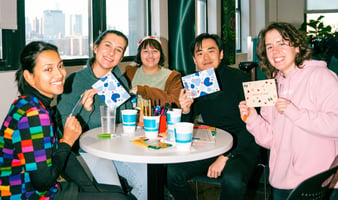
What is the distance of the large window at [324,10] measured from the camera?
33.1ft

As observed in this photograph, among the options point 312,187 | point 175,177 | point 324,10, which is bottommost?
point 175,177

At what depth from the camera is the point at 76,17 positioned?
11.0 ft

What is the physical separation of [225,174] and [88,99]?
881 millimetres

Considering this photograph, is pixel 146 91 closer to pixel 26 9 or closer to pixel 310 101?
pixel 26 9

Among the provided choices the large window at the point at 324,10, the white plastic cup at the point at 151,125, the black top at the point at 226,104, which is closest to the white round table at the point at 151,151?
the white plastic cup at the point at 151,125

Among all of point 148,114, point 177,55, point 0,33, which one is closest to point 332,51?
point 177,55

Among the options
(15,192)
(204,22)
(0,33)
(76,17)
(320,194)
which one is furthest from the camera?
(204,22)

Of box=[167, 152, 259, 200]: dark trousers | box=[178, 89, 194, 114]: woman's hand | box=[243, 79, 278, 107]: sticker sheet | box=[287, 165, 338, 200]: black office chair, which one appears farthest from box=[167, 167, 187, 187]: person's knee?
box=[287, 165, 338, 200]: black office chair

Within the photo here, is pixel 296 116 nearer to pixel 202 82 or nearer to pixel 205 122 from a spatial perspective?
pixel 202 82

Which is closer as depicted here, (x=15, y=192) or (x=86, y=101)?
(x=15, y=192)

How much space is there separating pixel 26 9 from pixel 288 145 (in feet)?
7.07

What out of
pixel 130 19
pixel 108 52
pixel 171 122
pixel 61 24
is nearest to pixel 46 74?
pixel 171 122

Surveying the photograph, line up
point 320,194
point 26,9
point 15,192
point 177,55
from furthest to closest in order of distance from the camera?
point 177,55 → point 26,9 → point 15,192 → point 320,194

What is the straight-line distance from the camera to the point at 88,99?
6.66 feet
